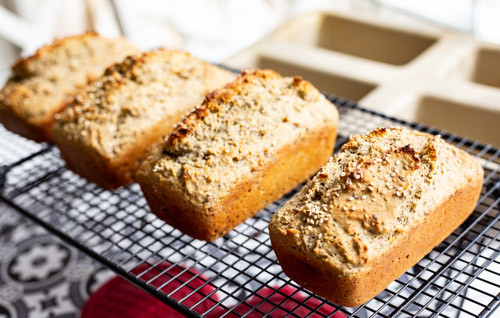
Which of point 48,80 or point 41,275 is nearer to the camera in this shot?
point 48,80

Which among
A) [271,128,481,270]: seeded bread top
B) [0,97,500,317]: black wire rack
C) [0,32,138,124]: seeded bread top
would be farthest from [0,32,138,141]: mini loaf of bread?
[271,128,481,270]: seeded bread top

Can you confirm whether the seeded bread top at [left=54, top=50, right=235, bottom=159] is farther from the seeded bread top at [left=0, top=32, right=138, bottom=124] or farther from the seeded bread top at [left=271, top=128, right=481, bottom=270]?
the seeded bread top at [left=271, top=128, right=481, bottom=270]

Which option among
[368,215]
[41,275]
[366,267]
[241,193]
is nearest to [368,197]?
[368,215]

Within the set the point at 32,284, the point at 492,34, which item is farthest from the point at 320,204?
the point at 492,34

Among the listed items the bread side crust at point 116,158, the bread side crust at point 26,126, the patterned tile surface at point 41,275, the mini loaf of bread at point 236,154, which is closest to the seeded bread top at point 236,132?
the mini loaf of bread at point 236,154

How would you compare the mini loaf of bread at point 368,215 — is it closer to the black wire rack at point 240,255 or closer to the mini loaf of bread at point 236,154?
the black wire rack at point 240,255

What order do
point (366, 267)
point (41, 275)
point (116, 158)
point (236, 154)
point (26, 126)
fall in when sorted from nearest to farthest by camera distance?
point (366, 267) < point (236, 154) < point (116, 158) < point (26, 126) < point (41, 275)

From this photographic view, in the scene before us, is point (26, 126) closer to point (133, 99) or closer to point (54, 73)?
point (54, 73)
